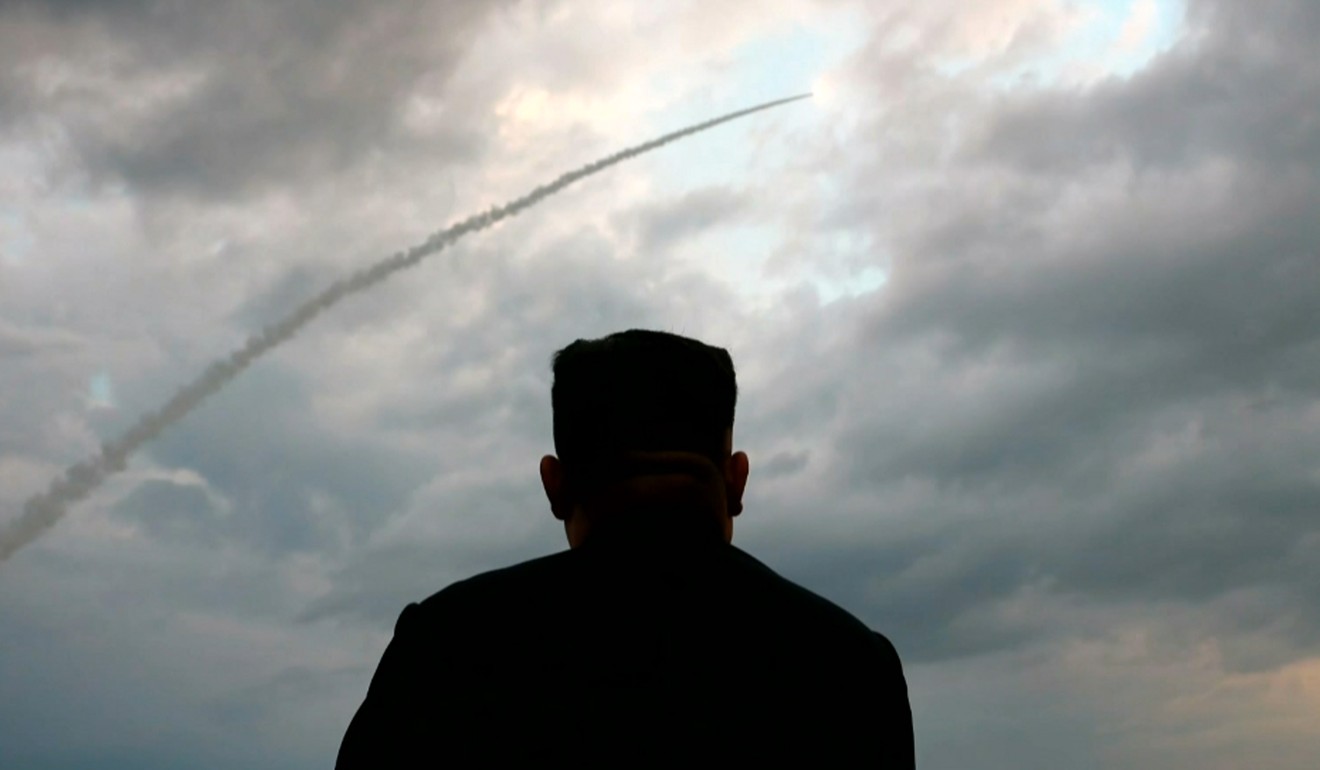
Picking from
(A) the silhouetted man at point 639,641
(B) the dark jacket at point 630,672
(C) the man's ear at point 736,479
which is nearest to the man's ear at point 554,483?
(A) the silhouetted man at point 639,641

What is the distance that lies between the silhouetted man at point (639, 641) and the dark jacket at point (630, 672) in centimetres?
1

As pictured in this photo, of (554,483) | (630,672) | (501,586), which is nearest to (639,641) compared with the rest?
(630,672)

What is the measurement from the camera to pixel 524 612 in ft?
30.1

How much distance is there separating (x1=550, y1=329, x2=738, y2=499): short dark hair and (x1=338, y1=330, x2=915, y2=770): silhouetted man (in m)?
0.01

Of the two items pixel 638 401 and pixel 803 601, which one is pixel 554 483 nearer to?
pixel 638 401

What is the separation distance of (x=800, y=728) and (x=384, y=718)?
2.77m

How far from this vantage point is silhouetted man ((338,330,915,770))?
8766mm

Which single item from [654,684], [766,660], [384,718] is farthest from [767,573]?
[384,718]

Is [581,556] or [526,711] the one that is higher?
[581,556]

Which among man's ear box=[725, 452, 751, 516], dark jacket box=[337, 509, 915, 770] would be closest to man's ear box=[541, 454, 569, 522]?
dark jacket box=[337, 509, 915, 770]

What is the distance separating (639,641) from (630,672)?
0.74 ft

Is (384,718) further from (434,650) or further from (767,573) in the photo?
(767,573)

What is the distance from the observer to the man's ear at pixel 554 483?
1012cm

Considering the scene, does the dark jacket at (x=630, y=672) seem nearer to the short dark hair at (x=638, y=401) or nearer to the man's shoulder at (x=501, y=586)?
the man's shoulder at (x=501, y=586)
